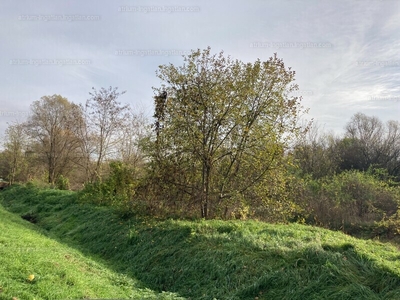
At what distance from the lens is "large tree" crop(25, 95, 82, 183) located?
→ 2914cm

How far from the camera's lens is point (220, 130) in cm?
1041

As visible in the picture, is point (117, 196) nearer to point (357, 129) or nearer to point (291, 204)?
point (291, 204)

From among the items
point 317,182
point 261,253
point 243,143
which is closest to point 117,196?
point 243,143

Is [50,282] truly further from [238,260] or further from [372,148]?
[372,148]

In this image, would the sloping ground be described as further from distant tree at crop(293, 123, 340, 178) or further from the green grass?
distant tree at crop(293, 123, 340, 178)

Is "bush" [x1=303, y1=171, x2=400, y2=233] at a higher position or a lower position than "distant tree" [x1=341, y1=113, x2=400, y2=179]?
lower

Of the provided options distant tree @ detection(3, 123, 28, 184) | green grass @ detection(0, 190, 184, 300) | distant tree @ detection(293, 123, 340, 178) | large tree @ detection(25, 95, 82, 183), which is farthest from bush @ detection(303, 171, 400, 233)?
distant tree @ detection(3, 123, 28, 184)

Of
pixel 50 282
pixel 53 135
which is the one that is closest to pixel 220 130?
pixel 50 282

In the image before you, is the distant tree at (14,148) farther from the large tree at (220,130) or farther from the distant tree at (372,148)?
the distant tree at (372,148)

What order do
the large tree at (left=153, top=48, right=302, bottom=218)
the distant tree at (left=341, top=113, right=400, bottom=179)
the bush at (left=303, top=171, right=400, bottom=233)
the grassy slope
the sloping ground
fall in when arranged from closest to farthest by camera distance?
the sloping ground
the grassy slope
the large tree at (left=153, top=48, right=302, bottom=218)
the bush at (left=303, top=171, right=400, bottom=233)
the distant tree at (left=341, top=113, right=400, bottom=179)

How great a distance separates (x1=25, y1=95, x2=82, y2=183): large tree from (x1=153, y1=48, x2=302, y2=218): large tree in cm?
2088

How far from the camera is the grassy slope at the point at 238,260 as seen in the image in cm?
473

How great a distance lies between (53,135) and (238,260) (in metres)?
28.0

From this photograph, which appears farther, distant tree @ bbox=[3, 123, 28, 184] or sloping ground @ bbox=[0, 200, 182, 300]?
distant tree @ bbox=[3, 123, 28, 184]
